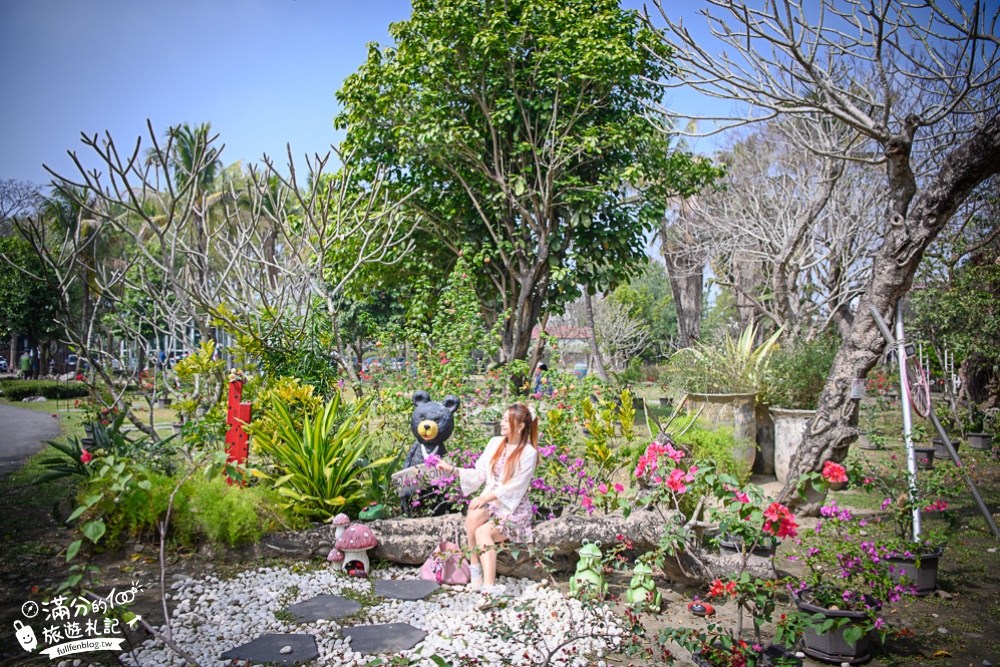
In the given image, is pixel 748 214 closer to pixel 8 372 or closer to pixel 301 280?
pixel 301 280

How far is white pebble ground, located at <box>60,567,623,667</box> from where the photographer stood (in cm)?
310

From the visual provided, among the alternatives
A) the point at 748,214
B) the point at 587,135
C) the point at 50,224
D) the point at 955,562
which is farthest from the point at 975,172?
the point at 50,224

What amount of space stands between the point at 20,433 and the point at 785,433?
8.54 meters

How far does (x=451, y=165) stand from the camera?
9.84 m

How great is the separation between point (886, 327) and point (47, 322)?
9.27 meters

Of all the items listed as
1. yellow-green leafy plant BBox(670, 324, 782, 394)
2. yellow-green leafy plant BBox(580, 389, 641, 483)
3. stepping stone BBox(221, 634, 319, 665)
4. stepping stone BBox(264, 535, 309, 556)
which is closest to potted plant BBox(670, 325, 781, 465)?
yellow-green leafy plant BBox(670, 324, 782, 394)

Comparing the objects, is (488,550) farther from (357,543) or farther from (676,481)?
(676,481)

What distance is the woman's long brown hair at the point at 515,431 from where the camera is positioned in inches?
164

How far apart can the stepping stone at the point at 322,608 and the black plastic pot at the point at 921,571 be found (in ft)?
10.9

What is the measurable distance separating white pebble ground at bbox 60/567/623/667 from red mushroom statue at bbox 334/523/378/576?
0.13 metres

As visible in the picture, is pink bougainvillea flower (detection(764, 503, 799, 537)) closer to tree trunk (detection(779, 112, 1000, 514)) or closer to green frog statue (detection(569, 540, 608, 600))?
green frog statue (detection(569, 540, 608, 600))

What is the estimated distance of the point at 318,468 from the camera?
4.61m

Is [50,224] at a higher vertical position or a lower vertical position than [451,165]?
lower

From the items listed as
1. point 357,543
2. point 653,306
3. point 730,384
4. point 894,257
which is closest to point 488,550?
point 357,543
